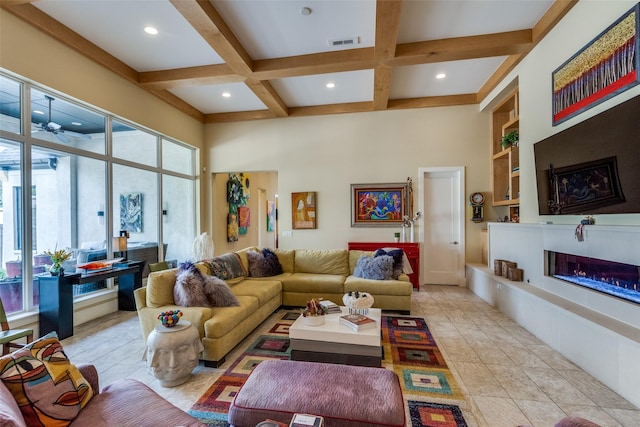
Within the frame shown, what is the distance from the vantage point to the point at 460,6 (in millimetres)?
2932

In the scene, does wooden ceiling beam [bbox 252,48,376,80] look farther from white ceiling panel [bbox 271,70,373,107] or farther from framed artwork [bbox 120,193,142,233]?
framed artwork [bbox 120,193,142,233]

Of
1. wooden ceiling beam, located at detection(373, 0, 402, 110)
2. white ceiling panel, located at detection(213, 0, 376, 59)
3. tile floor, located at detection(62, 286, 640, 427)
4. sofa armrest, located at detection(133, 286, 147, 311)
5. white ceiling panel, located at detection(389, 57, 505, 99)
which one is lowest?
tile floor, located at detection(62, 286, 640, 427)

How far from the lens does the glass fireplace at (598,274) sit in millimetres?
2248

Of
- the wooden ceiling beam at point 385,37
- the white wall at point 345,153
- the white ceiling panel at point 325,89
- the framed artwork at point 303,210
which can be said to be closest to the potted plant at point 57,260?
the white wall at point 345,153

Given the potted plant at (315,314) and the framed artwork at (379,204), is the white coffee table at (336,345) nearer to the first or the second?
the potted plant at (315,314)

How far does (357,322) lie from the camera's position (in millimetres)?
2553

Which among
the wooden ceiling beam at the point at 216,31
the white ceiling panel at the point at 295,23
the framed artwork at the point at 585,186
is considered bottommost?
the framed artwork at the point at 585,186

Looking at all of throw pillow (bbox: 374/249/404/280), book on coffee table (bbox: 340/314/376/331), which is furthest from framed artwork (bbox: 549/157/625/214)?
book on coffee table (bbox: 340/314/376/331)

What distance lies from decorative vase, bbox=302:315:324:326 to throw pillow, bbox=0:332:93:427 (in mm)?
1617

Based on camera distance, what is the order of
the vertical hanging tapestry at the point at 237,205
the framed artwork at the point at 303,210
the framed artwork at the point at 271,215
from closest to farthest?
the framed artwork at the point at 303,210
the vertical hanging tapestry at the point at 237,205
the framed artwork at the point at 271,215

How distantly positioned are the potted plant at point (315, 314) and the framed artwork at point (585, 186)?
8.64ft

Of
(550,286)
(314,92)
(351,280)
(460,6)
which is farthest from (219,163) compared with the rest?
(550,286)

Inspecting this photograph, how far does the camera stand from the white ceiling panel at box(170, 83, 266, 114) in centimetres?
486

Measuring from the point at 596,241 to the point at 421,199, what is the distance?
10.0 feet
